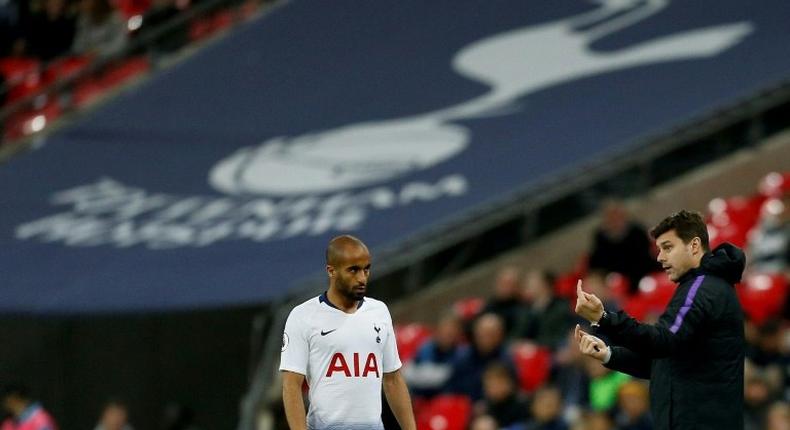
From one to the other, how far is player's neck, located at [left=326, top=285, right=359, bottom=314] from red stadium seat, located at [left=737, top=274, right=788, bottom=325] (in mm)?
5678

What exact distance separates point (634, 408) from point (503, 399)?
1.77 m

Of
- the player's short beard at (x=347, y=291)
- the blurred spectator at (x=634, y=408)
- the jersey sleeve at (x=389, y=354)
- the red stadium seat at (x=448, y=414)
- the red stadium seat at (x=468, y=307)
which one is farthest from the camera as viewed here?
the red stadium seat at (x=468, y=307)

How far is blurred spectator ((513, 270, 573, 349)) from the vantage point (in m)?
12.7

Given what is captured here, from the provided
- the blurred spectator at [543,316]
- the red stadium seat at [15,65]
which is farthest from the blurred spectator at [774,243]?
the red stadium seat at [15,65]

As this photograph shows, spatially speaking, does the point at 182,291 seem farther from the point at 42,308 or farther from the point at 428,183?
the point at 428,183

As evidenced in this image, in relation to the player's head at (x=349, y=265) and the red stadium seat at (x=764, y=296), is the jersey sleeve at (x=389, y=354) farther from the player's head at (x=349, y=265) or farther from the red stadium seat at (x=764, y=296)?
the red stadium seat at (x=764, y=296)

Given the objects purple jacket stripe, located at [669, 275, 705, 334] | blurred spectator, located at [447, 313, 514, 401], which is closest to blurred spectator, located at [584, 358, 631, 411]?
blurred spectator, located at [447, 313, 514, 401]

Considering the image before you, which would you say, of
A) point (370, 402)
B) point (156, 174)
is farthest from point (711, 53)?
point (370, 402)

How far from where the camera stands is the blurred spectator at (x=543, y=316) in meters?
12.7

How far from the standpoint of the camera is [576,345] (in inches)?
434

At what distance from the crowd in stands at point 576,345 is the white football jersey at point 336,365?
396 centimetres

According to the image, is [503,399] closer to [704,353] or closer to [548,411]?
[548,411]

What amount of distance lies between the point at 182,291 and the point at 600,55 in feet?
11.6

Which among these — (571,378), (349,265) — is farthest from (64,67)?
(349,265)
